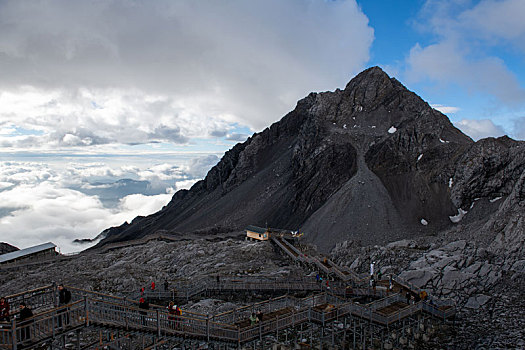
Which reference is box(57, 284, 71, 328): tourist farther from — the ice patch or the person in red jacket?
the ice patch

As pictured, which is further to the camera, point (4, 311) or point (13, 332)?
point (4, 311)

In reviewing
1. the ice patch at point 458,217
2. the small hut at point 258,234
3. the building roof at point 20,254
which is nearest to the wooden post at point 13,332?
the small hut at point 258,234

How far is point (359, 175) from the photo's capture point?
7962 centimetres

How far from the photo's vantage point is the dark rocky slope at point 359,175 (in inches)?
2495

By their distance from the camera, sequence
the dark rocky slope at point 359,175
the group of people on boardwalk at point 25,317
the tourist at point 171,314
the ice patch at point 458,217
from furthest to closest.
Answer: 1. the dark rocky slope at point 359,175
2. the ice patch at point 458,217
3. the tourist at point 171,314
4. the group of people on boardwalk at point 25,317

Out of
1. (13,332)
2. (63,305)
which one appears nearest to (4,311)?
(63,305)

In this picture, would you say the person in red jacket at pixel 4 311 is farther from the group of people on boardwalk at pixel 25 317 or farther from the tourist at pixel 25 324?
the tourist at pixel 25 324

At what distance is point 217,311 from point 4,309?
1706 centimetres

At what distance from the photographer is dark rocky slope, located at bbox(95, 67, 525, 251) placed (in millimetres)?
63375

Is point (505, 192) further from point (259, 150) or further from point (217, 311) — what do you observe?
point (259, 150)

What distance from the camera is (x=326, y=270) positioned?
137 feet

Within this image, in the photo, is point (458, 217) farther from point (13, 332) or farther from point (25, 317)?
point (13, 332)

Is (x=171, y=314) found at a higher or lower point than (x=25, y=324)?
lower

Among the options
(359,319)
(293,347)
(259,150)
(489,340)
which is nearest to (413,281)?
(489,340)
